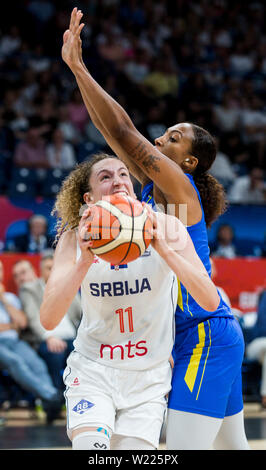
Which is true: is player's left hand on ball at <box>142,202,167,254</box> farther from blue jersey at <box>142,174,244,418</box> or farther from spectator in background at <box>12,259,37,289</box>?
spectator in background at <box>12,259,37,289</box>

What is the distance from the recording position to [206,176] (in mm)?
3416

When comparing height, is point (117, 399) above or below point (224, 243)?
below

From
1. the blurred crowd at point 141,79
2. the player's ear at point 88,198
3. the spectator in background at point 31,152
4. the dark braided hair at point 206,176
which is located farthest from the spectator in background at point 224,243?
the player's ear at point 88,198

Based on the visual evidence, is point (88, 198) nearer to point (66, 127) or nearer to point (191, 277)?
point (191, 277)

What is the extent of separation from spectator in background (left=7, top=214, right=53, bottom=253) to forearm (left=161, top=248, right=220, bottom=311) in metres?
5.06

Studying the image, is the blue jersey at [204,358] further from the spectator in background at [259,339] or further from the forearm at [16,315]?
the spectator in background at [259,339]

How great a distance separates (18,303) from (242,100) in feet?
22.5

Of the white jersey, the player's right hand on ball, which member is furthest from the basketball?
the white jersey

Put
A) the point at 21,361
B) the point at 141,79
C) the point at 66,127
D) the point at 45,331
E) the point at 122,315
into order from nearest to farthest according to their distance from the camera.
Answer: the point at 122,315, the point at 21,361, the point at 45,331, the point at 66,127, the point at 141,79

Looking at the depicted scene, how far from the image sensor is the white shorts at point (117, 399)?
8.68 feet

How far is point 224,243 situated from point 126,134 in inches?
211

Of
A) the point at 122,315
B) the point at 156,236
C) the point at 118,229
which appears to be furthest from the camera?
the point at 122,315

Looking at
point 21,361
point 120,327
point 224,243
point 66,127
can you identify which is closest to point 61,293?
point 120,327
